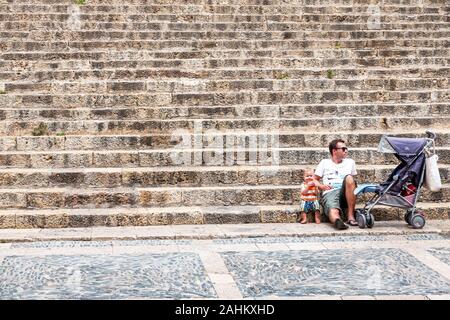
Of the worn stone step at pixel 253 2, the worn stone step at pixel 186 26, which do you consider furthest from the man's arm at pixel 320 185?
the worn stone step at pixel 253 2

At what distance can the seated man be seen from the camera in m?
8.27

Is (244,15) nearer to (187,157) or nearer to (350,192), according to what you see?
(187,157)

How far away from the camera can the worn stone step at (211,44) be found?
12.3 meters

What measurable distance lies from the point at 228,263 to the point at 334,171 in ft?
7.49

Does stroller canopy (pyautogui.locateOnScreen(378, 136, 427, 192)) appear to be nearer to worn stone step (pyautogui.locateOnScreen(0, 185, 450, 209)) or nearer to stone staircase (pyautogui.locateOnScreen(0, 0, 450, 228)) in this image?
stone staircase (pyautogui.locateOnScreen(0, 0, 450, 228))

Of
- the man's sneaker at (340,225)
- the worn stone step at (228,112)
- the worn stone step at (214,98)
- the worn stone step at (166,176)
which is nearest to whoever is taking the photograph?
the man's sneaker at (340,225)

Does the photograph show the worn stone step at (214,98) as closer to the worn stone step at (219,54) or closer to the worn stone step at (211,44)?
the worn stone step at (219,54)

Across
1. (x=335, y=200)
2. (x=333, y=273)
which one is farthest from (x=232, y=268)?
(x=335, y=200)

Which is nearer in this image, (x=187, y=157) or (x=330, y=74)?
(x=187, y=157)

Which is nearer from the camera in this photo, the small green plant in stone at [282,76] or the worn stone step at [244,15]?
the small green plant in stone at [282,76]

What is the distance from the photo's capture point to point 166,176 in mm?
9109

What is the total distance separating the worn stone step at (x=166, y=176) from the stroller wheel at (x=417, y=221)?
47.0 inches
